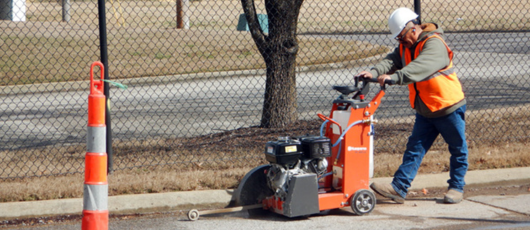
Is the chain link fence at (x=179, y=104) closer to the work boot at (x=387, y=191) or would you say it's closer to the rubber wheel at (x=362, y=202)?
the work boot at (x=387, y=191)

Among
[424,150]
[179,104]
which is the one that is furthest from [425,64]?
[179,104]

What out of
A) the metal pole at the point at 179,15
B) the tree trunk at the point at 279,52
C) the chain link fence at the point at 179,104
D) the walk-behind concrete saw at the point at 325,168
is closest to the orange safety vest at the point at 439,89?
the walk-behind concrete saw at the point at 325,168

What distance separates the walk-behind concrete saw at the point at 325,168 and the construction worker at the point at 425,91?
1.13 ft

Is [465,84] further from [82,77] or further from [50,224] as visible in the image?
[50,224]

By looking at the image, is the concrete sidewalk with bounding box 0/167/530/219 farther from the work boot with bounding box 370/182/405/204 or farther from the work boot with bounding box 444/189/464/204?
the work boot with bounding box 444/189/464/204

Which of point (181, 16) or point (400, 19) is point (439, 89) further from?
point (181, 16)

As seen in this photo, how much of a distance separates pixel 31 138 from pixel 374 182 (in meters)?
5.27

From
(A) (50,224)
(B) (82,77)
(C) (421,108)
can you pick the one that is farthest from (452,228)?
(B) (82,77)

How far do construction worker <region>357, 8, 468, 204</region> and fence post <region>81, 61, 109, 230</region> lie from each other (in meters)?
2.20

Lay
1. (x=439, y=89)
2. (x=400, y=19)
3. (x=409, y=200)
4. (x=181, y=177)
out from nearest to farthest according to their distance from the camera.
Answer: (x=400, y=19) < (x=439, y=89) < (x=409, y=200) < (x=181, y=177)

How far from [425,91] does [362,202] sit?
1068mm

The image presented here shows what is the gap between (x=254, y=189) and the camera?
5.02 m

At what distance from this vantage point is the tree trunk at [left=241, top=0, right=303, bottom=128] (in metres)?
7.20

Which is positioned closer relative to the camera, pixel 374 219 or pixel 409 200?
pixel 374 219
